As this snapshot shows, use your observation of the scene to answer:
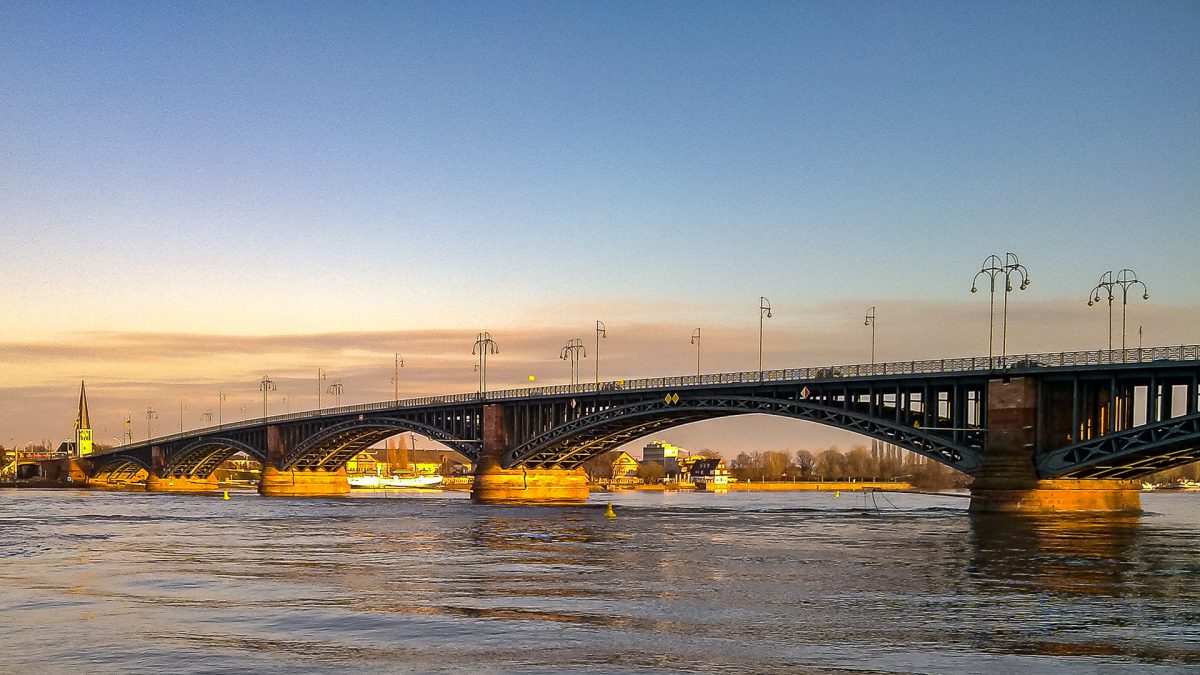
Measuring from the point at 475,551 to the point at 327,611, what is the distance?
2414 centimetres

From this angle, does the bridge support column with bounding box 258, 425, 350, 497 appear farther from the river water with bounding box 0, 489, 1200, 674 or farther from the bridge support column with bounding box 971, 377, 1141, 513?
Result: the bridge support column with bounding box 971, 377, 1141, 513

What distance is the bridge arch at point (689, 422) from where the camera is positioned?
3588 inches

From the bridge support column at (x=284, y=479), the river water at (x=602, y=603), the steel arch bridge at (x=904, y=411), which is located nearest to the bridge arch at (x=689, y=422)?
the steel arch bridge at (x=904, y=411)

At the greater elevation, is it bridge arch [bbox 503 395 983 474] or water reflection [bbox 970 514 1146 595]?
bridge arch [bbox 503 395 983 474]

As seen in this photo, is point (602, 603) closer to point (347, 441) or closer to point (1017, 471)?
point (1017, 471)

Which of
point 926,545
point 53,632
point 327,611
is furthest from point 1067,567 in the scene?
point 53,632

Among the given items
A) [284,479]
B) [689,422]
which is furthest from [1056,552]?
[284,479]

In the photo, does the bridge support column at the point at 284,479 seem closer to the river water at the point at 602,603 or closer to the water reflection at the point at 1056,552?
the river water at the point at 602,603

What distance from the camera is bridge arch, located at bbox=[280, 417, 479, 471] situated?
14675 centimetres

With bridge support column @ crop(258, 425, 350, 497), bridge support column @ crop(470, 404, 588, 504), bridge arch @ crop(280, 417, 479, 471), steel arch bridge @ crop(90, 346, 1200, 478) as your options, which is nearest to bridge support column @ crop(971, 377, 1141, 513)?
steel arch bridge @ crop(90, 346, 1200, 478)

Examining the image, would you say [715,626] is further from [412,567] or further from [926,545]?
[926,545]

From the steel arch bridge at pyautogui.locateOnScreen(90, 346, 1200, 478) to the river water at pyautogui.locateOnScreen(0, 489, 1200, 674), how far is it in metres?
12.3

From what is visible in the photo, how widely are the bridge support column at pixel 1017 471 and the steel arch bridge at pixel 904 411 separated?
58cm

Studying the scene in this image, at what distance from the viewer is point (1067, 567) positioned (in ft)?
157
